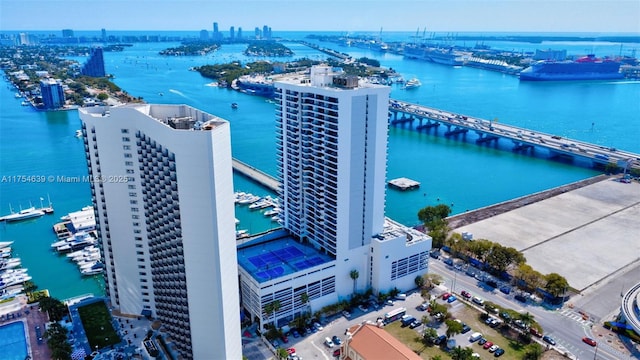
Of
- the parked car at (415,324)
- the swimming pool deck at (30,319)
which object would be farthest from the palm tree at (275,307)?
the swimming pool deck at (30,319)

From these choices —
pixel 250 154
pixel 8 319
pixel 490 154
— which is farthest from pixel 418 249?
pixel 490 154

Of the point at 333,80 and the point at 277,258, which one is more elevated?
the point at 333,80

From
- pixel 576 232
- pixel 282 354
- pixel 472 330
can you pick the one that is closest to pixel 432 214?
pixel 576 232

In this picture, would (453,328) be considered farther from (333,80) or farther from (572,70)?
(572,70)

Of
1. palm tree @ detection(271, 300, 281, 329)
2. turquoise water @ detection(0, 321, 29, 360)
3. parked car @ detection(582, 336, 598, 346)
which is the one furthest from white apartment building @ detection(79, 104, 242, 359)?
parked car @ detection(582, 336, 598, 346)

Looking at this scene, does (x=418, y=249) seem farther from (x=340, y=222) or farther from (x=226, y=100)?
(x=226, y=100)

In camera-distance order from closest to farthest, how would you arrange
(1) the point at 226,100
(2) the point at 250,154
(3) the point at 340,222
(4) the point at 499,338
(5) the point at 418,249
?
(4) the point at 499,338 → (3) the point at 340,222 → (5) the point at 418,249 → (2) the point at 250,154 → (1) the point at 226,100
